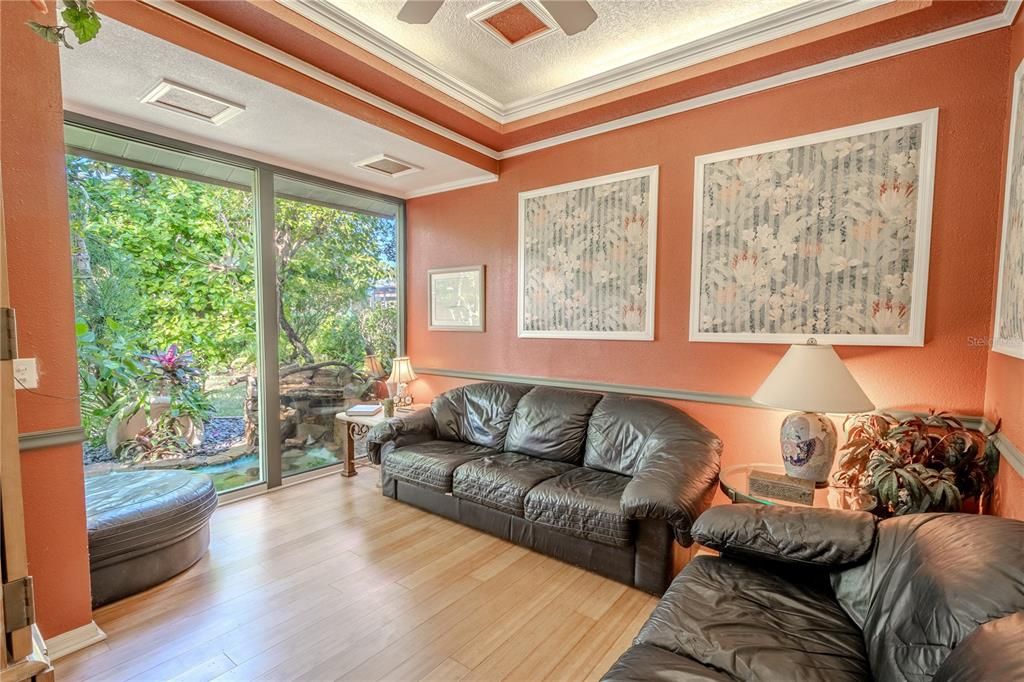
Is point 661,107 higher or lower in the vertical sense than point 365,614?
higher

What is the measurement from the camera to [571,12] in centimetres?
184

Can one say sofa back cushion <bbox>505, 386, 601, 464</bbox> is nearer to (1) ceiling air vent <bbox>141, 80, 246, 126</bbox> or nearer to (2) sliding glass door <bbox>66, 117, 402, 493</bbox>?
(2) sliding glass door <bbox>66, 117, 402, 493</bbox>

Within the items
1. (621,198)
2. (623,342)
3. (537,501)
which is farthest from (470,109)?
(537,501)

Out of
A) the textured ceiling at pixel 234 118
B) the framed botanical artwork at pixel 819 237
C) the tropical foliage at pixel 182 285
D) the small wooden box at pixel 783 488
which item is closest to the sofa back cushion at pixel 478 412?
the tropical foliage at pixel 182 285

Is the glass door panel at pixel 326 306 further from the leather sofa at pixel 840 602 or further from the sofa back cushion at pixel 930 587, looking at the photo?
the sofa back cushion at pixel 930 587

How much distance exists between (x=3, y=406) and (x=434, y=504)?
→ 8.07 ft

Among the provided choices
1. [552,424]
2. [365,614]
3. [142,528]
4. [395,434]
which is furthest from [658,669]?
[395,434]

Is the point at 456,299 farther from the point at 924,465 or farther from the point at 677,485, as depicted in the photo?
the point at 924,465

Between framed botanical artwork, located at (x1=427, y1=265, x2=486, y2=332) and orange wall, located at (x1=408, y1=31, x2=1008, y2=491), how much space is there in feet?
0.29

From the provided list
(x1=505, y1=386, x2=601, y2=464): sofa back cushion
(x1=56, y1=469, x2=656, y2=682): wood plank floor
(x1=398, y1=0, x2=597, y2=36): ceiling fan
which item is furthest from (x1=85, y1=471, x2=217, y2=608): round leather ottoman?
(x1=398, y1=0, x2=597, y2=36): ceiling fan

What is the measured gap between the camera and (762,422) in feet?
9.16

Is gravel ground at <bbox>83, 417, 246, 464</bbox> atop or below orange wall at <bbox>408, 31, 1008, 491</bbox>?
below

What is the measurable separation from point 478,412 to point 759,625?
101 inches

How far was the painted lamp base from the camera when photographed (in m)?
2.26
